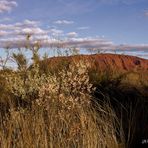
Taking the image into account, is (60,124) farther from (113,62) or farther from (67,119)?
(113,62)

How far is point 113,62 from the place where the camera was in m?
18.9

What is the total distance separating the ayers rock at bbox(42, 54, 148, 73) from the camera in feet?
40.0

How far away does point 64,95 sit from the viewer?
8.07 metres

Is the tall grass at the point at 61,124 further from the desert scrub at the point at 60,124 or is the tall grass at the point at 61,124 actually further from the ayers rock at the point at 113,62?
the ayers rock at the point at 113,62

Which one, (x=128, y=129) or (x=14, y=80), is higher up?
(x=14, y=80)

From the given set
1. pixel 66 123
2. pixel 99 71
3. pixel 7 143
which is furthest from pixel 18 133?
pixel 99 71

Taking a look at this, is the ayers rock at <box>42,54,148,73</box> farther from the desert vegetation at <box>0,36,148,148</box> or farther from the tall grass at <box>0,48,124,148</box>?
the tall grass at <box>0,48,124,148</box>

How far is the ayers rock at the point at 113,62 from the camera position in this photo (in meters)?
Result: 12.2

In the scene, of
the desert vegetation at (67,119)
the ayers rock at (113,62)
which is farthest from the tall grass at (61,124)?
the ayers rock at (113,62)

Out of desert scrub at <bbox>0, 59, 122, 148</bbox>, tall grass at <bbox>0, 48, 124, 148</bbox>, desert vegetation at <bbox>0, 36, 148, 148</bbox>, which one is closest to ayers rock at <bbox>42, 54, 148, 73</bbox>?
desert vegetation at <bbox>0, 36, 148, 148</bbox>

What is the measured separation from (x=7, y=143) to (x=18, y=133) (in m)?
0.27

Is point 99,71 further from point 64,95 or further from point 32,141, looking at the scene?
point 32,141

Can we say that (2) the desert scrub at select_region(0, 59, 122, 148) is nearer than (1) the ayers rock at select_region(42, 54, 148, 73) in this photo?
Yes

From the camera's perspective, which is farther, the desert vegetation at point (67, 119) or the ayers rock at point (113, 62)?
the ayers rock at point (113, 62)
